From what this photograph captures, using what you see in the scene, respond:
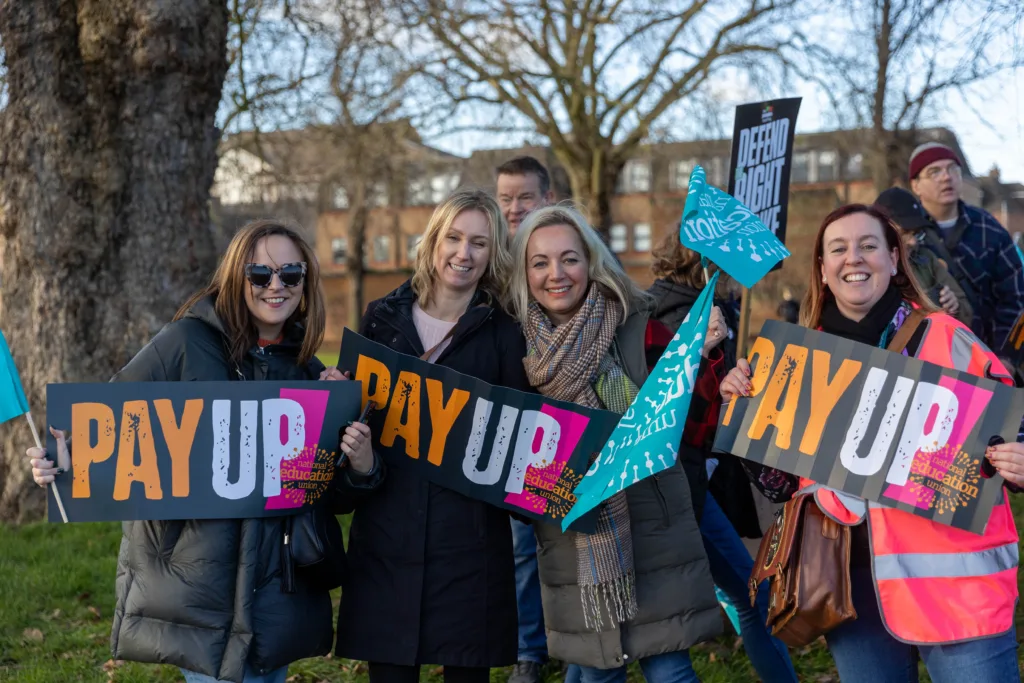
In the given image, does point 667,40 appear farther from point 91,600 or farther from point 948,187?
point 91,600

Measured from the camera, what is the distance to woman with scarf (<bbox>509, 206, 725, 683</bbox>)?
10.1 ft

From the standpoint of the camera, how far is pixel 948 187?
18.0ft

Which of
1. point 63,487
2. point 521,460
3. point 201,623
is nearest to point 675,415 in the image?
point 521,460

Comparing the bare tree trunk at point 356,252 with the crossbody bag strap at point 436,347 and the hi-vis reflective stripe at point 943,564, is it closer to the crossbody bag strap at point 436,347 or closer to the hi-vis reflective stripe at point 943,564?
the crossbody bag strap at point 436,347

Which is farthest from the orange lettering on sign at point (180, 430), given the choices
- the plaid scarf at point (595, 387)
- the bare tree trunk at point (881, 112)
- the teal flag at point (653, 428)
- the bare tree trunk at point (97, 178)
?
the bare tree trunk at point (881, 112)

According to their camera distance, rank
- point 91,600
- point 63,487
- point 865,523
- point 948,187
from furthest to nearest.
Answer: point 91,600
point 948,187
point 63,487
point 865,523

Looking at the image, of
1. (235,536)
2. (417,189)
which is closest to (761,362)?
(235,536)

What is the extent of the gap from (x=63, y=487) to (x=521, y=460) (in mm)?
1473

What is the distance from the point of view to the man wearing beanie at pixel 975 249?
543cm

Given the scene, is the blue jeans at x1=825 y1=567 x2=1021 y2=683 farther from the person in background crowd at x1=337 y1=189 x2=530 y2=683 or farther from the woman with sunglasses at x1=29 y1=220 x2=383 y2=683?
the woman with sunglasses at x1=29 y1=220 x2=383 y2=683

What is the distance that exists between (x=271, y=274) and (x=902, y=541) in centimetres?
212

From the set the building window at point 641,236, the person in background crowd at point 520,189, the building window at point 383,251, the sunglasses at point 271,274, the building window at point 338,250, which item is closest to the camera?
the sunglasses at point 271,274

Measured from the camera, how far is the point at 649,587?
3117 millimetres

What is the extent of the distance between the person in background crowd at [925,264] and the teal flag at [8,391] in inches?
155
